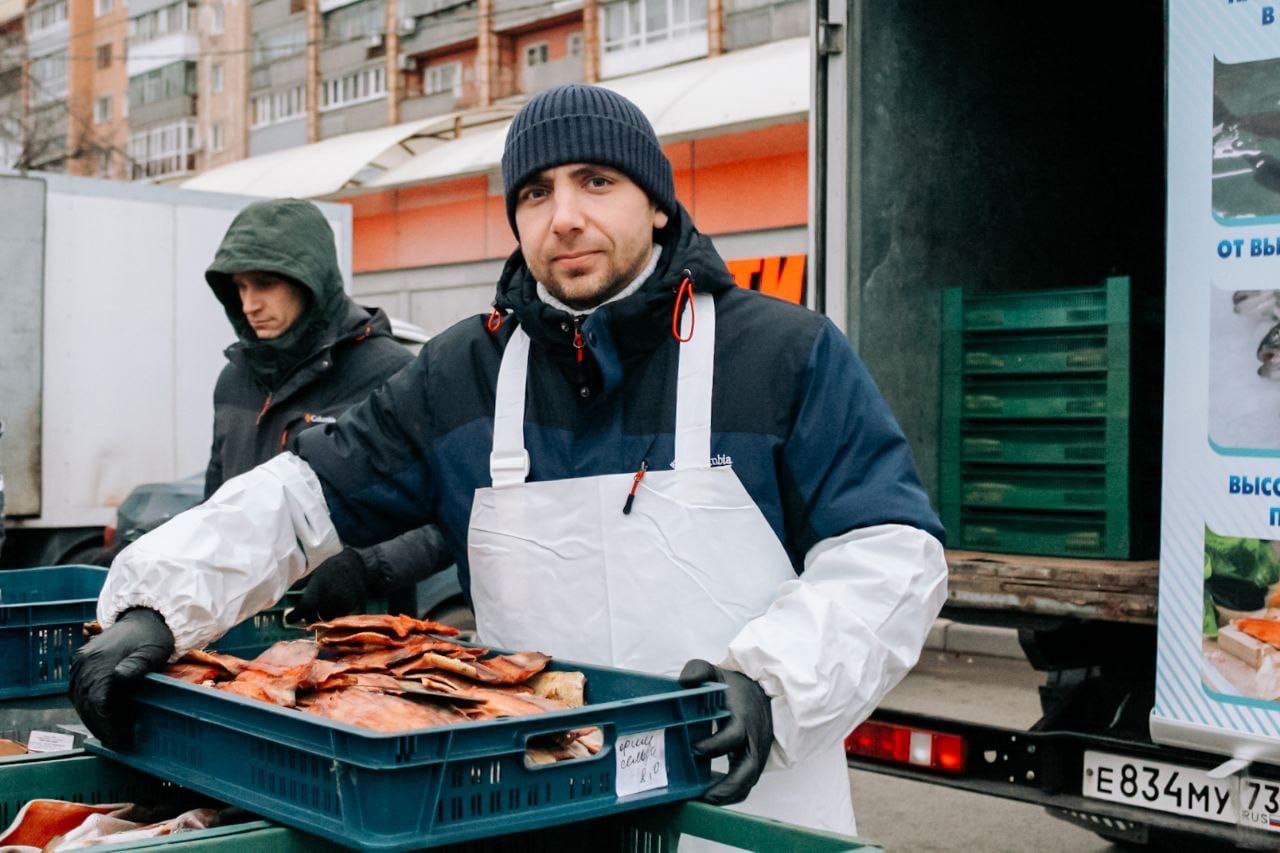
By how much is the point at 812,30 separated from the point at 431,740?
3.13m

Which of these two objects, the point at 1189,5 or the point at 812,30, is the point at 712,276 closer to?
the point at 1189,5

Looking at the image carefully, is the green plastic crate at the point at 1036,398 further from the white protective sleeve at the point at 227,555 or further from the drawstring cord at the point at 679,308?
the white protective sleeve at the point at 227,555

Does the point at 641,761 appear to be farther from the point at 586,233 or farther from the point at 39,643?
the point at 39,643

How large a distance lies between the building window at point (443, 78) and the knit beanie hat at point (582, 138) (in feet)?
89.9

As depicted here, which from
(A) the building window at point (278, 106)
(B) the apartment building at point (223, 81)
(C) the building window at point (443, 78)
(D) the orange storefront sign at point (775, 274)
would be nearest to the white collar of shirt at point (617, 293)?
(D) the orange storefront sign at point (775, 274)

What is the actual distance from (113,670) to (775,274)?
1337 cm

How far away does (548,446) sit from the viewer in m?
2.60

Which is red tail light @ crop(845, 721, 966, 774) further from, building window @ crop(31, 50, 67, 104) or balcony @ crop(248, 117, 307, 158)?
building window @ crop(31, 50, 67, 104)

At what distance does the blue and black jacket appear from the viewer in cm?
244

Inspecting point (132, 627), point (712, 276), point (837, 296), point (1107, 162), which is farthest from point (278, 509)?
point (1107, 162)

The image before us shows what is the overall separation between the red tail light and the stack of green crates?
74 centimetres

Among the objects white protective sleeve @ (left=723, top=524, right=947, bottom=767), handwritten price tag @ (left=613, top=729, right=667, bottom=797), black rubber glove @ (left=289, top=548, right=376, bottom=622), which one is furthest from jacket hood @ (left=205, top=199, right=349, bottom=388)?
handwritten price tag @ (left=613, top=729, right=667, bottom=797)

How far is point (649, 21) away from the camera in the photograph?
23.3 m

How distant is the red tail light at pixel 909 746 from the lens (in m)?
4.18
